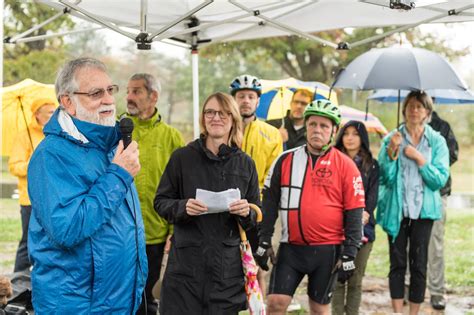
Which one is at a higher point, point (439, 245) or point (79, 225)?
point (79, 225)

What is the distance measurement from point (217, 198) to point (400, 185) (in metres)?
2.68

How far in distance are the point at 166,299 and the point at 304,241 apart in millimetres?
1174

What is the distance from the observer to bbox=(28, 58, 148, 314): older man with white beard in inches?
121

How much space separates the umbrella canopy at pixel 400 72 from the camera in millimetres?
6262

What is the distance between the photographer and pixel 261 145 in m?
6.30

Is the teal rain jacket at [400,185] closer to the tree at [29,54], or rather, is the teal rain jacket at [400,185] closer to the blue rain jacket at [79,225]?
the blue rain jacket at [79,225]

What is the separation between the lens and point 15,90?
8148 millimetres

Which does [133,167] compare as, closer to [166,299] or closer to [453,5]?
[166,299]

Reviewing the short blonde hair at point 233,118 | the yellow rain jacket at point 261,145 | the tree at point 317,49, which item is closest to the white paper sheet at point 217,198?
the short blonde hair at point 233,118

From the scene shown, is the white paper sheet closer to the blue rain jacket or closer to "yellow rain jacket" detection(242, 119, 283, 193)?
the blue rain jacket

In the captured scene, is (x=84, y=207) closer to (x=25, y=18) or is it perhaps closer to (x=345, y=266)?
(x=345, y=266)

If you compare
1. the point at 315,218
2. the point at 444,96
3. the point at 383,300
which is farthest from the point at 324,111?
the point at 383,300

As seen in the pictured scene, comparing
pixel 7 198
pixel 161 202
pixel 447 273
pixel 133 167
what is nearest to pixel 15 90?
pixel 161 202

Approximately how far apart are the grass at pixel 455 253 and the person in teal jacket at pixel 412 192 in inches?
106
